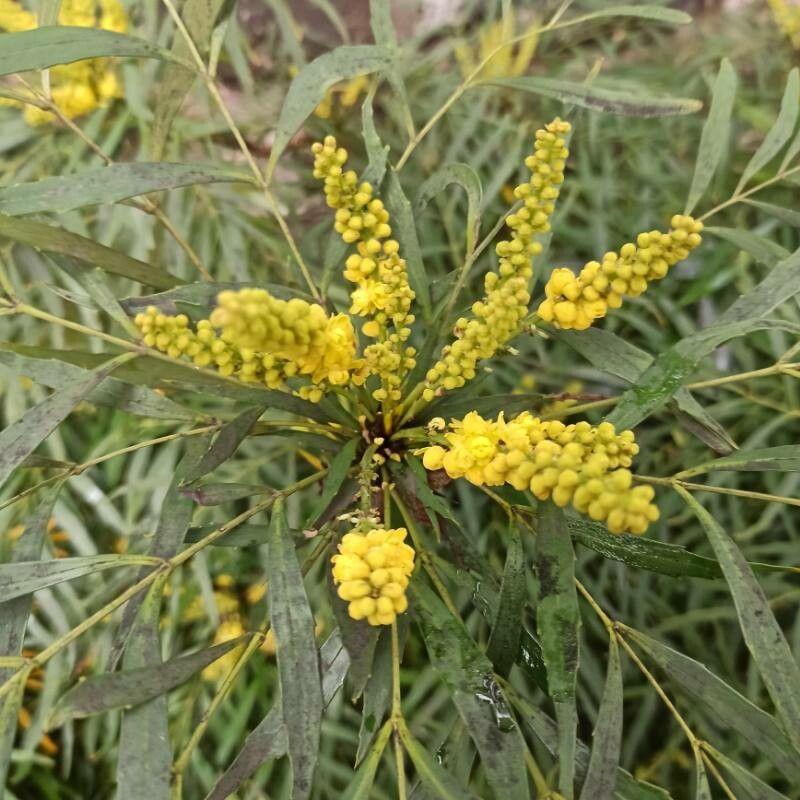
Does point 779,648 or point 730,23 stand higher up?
point 730,23

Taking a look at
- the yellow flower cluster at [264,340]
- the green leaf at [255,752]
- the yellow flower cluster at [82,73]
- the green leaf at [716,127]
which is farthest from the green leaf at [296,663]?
the yellow flower cluster at [82,73]

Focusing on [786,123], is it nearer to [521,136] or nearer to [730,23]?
[521,136]

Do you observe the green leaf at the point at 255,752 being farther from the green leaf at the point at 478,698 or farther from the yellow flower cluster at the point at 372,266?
the yellow flower cluster at the point at 372,266

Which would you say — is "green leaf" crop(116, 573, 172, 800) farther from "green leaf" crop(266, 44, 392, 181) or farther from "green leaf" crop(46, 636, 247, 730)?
"green leaf" crop(266, 44, 392, 181)

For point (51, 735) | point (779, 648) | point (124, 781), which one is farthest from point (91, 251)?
point (51, 735)

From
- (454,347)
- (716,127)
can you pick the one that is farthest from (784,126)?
(454,347)

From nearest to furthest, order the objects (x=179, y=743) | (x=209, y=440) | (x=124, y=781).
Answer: (x=124, y=781) → (x=209, y=440) → (x=179, y=743)

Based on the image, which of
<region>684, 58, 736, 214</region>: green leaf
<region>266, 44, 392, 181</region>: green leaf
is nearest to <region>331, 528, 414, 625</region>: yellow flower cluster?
<region>266, 44, 392, 181</region>: green leaf
